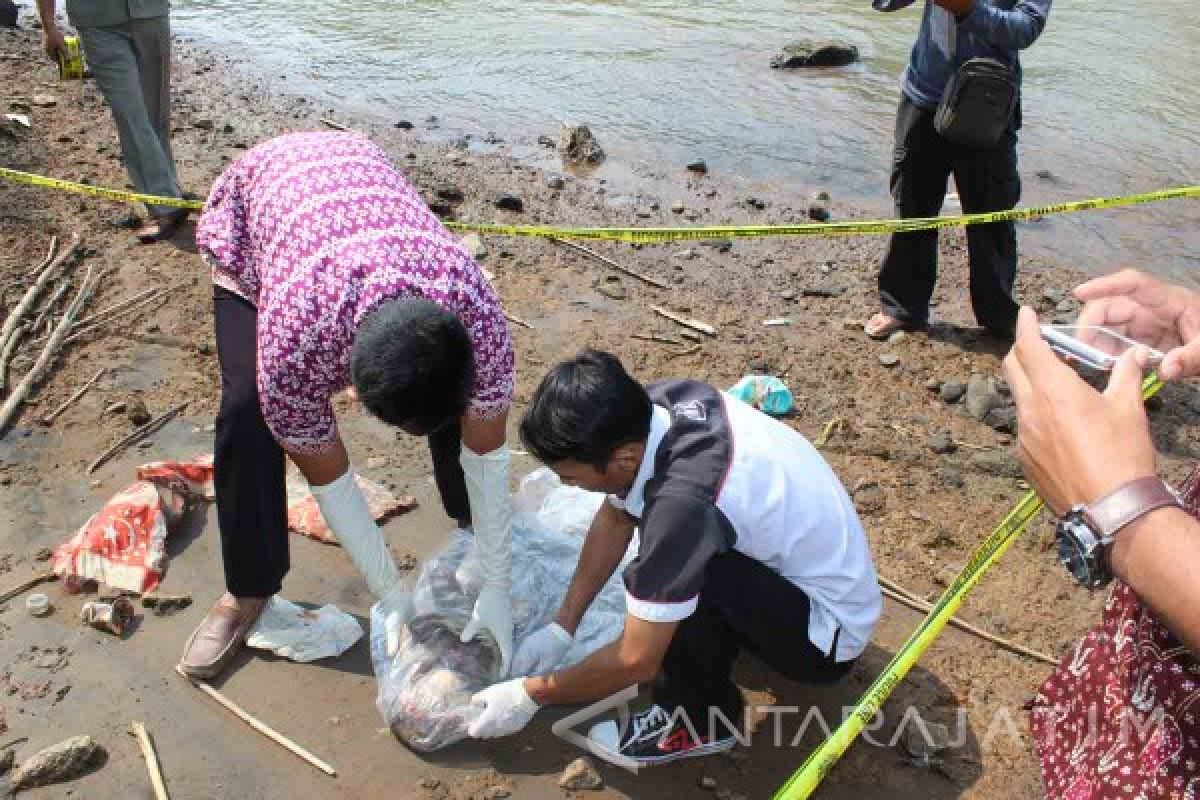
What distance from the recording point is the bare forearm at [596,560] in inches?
108

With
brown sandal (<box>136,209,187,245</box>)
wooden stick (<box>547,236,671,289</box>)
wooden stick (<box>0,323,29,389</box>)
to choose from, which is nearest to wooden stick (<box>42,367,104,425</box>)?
wooden stick (<box>0,323,29,389</box>)

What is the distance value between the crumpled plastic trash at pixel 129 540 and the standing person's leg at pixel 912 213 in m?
3.33

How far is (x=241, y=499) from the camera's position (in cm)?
272

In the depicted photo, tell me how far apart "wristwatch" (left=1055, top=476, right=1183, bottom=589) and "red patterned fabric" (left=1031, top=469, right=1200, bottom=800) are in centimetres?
24

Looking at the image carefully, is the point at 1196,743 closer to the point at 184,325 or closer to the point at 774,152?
the point at 184,325

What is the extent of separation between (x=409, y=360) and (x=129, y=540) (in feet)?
6.14

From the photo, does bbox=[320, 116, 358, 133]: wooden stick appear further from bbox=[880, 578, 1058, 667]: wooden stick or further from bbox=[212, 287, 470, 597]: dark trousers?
bbox=[880, 578, 1058, 667]: wooden stick

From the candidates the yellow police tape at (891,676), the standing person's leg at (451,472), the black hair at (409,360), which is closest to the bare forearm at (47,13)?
the standing person's leg at (451,472)

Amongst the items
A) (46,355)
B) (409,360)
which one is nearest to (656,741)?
(409,360)

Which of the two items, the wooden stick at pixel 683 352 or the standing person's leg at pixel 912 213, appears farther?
the wooden stick at pixel 683 352

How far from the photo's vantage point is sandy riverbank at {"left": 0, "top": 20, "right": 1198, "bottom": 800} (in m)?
2.70

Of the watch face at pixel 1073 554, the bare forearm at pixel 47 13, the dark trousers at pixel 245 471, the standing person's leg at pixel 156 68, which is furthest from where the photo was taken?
the bare forearm at pixel 47 13

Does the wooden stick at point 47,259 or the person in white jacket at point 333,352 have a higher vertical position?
the person in white jacket at point 333,352

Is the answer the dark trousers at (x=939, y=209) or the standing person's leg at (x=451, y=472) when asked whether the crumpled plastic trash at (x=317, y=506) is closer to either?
Result: the standing person's leg at (x=451, y=472)
